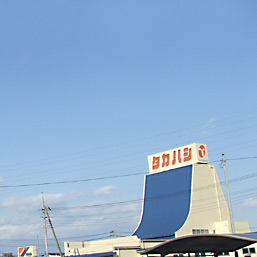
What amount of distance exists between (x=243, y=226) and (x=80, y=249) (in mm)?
22830

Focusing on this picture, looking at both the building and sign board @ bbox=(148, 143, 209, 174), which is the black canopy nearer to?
the building

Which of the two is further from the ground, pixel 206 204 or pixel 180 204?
pixel 180 204

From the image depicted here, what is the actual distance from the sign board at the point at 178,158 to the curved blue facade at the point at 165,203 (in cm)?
93

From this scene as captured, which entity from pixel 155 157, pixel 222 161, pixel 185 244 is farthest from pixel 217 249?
pixel 155 157

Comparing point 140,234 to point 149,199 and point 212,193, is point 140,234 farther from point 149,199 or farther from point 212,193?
point 212,193

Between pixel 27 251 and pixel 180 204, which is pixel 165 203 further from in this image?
pixel 27 251

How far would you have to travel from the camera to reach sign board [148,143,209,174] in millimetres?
67688

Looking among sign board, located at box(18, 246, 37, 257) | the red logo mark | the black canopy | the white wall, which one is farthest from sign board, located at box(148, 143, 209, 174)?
sign board, located at box(18, 246, 37, 257)

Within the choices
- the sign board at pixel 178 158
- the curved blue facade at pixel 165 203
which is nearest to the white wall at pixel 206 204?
the curved blue facade at pixel 165 203

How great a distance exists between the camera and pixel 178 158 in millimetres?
69688

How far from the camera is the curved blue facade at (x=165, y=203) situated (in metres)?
64.8

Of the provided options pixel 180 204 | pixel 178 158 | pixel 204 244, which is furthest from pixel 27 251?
pixel 204 244

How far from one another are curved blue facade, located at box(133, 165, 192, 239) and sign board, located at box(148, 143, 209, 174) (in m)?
0.93

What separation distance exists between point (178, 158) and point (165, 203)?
A: 6866 mm
